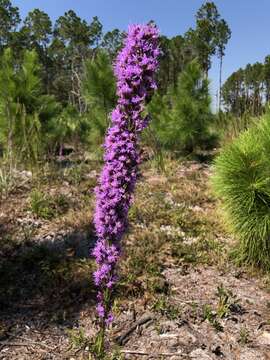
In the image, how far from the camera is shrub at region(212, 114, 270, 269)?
468 cm

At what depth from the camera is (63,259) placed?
4.97 metres

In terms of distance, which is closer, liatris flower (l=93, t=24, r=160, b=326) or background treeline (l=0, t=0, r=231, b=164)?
liatris flower (l=93, t=24, r=160, b=326)

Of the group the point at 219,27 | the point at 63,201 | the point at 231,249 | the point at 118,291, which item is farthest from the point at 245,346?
the point at 219,27

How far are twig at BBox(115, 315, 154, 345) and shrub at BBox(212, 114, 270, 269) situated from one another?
59.9 inches

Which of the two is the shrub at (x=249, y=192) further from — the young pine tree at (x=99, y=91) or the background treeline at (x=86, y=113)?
the young pine tree at (x=99, y=91)

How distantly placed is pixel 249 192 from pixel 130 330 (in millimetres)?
2011

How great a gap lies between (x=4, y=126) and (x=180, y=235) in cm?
566

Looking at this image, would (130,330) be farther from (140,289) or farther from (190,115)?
(190,115)

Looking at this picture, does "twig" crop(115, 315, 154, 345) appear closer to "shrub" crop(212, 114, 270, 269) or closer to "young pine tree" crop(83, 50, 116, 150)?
"shrub" crop(212, 114, 270, 269)

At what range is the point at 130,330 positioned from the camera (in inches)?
148

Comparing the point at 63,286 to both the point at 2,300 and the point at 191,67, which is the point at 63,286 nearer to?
the point at 2,300

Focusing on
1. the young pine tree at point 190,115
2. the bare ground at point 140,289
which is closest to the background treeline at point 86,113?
the young pine tree at point 190,115

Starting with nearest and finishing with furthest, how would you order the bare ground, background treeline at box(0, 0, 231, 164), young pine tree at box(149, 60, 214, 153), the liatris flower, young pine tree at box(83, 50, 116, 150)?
the liatris flower < the bare ground < background treeline at box(0, 0, 231, 164) < young pine tree at box(149, 60, 214, 153) < young pine tree at box(83, 50, 116, 150)

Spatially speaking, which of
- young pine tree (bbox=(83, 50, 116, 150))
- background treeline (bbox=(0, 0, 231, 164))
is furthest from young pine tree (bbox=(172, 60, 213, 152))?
young pine tree (bbox=(83, 50, 116, 150))
